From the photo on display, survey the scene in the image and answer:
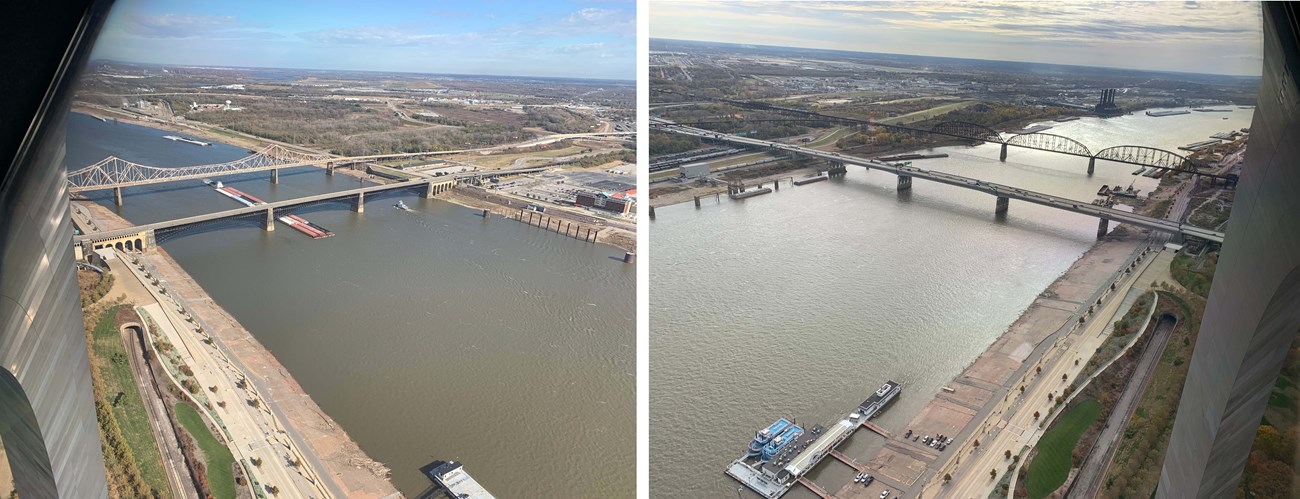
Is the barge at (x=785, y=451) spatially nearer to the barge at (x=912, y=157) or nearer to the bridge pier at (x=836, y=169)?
the barge at (x=912, y=157)

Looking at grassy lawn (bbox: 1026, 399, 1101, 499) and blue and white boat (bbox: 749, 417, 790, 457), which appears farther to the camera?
blue and white boat (bbox: 749, 417, 790, 457)

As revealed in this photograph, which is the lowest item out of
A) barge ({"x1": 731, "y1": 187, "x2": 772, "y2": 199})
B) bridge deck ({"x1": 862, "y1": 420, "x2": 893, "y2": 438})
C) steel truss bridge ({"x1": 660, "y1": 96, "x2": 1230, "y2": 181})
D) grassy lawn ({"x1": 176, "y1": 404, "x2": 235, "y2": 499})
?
bridge deck ({"x1": 862, "y1": 420, "x2": 893, "y2": 438})

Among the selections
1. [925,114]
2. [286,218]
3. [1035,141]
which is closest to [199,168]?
[286,218]

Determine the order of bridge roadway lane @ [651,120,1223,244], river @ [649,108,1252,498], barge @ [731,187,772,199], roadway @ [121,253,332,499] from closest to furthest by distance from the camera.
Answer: roadway @ [121,253,332,499], river @ [649,108,1252,498], bridge roadway lane @ [651,120,1223,244], barge @ [731,187,772,199]

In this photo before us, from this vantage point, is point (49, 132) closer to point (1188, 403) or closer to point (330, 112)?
point (1188, 403)

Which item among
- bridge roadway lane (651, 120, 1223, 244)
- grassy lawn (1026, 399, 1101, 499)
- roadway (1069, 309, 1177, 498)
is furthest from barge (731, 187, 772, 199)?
grassy lawn (1026, 399, 1101, 499)

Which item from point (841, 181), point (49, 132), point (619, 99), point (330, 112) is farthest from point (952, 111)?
point (49, 132)

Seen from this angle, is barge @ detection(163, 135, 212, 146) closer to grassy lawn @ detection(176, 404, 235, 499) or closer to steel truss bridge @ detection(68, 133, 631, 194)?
steel truss bridge @ detection(68, 133, 631, 194)

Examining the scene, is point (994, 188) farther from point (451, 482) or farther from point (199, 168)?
point (199, 168)
